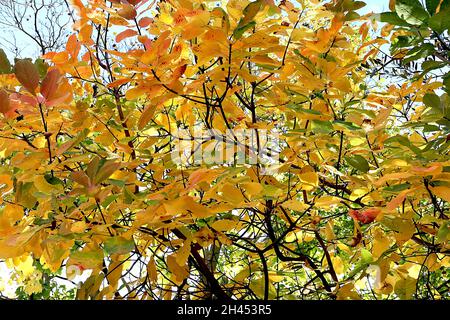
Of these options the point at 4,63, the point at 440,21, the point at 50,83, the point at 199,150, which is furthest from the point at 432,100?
the point at 4,63

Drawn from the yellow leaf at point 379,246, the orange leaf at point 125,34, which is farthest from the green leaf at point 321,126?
the orange leaf at point 125,34

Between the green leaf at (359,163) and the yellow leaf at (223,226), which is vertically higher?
the green leaf at (359,163)

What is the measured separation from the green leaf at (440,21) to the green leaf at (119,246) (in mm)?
677

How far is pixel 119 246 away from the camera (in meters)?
0.88

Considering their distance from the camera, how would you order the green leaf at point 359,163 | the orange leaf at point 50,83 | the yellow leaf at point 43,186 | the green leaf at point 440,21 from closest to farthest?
the green leaf at point 440,21 → the orange leaf at point 50,83 → the yellow leaf at point 43,186 → the green leaf at point 359,163

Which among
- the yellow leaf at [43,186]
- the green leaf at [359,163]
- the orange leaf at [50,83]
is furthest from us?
the green leaf at [359,163]

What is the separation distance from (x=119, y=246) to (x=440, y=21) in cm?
71

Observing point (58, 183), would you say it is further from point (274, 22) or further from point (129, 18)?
point (274, 22)

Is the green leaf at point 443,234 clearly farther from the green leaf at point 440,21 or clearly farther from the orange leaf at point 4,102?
the orange leaf at point 4,102

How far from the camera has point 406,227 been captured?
106 centimetres

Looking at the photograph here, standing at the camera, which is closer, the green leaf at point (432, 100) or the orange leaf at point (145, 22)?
the green leaf at point (432, 100)

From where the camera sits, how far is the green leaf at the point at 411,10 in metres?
0.89
